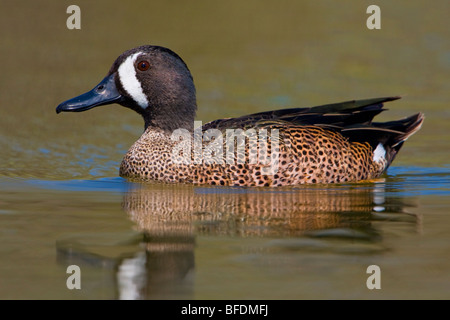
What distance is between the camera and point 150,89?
8719 millimetres

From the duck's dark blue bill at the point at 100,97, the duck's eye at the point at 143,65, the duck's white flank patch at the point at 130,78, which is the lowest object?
the duck's dark blue bill at the point at 100,97

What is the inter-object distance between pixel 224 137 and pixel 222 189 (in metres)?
0.60

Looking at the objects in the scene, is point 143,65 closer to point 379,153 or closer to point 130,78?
point 130,78

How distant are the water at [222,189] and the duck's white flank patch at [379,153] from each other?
28cm

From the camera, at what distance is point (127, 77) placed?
861 centimetres

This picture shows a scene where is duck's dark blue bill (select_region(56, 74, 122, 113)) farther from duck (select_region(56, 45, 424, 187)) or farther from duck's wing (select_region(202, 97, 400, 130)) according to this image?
duck's wing (select_region(202, 97, 400, 130))

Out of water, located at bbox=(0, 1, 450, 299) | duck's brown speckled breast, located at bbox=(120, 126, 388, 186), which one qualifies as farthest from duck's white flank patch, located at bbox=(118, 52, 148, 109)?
water, located at bbox=(0, 1, 450, 299)

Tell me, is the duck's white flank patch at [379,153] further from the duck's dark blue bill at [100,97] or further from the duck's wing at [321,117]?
the duck's dark blue bill at [100,97]

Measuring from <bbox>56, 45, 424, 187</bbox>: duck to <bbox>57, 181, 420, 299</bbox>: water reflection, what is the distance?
230 mm

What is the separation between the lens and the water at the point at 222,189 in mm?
5363

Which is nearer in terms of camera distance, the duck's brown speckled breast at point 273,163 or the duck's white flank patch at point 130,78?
the duck's brown speckled breast at point 273,163

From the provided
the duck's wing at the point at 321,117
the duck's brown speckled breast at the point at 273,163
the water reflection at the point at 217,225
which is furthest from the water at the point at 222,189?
the duck's wing at the point at 321,117
